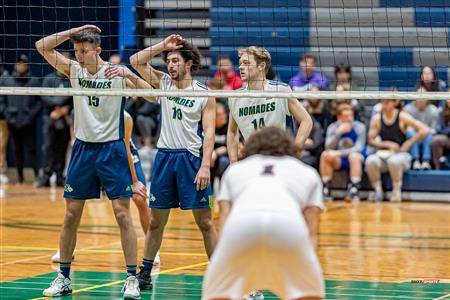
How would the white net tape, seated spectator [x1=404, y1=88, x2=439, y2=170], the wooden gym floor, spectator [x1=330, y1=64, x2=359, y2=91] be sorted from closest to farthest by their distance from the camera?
the white net tape → the wooden gym floor → spectator [x1=330, y1=64, x2=359, y2=91] → seated spectator [x1=404, y1=88, x2=439, y2=170]

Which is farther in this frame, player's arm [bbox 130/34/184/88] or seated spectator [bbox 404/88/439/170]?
seated spectator [bbox 404/88/439/170]

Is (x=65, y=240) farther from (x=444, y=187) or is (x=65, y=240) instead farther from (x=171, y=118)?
(x=444, y=187)

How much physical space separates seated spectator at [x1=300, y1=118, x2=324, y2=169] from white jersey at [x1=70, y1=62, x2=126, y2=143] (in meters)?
9.16

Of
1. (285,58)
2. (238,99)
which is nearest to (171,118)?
(238,99)

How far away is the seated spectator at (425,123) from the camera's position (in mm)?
19250

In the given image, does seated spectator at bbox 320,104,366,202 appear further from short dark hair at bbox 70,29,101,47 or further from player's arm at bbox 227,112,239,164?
short dark hair at bbox 70,29,101,47

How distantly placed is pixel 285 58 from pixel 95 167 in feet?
37.5

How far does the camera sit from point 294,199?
6.42 m

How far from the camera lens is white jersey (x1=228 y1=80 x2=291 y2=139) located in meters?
10.1

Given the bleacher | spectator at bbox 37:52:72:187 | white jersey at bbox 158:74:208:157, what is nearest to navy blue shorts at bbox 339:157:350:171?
the bleacher

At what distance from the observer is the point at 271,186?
6.34 m

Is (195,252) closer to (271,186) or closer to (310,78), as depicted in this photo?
(271,186)

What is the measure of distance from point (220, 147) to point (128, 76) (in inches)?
353

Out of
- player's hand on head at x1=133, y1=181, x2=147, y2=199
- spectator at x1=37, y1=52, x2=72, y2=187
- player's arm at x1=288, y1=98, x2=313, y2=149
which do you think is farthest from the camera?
spectator at x1=37, y1=52, x2=72, y2=187
